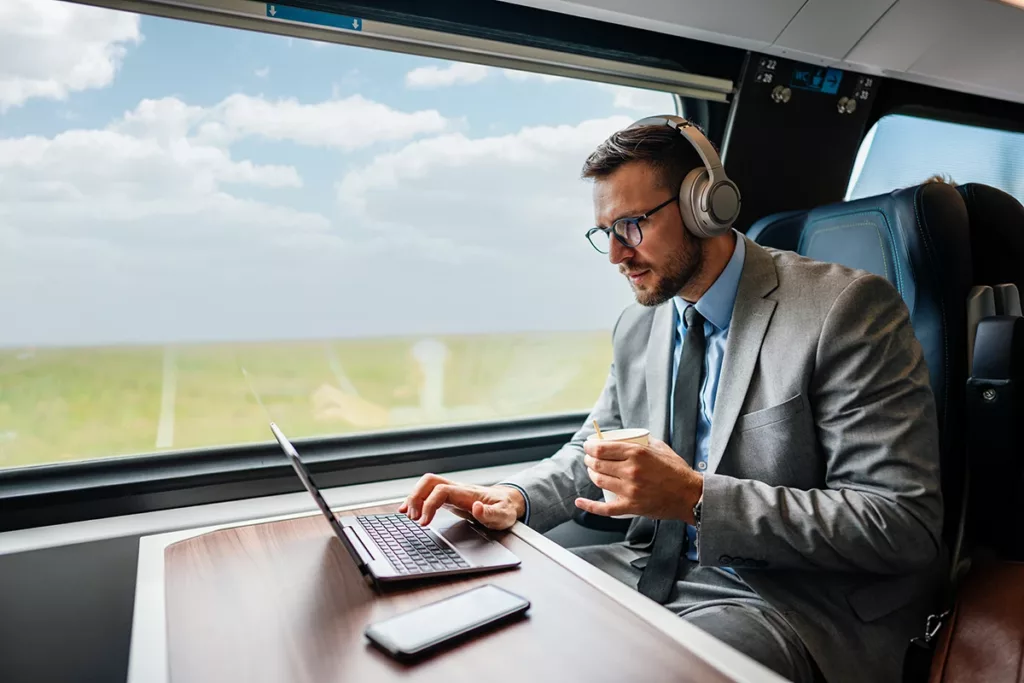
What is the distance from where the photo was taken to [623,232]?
5.70ft

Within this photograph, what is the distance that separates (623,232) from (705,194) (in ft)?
0.71

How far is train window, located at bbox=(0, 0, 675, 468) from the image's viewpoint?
1799 millimetres

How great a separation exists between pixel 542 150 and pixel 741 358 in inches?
46.7

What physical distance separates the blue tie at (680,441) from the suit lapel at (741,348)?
10 centimetres

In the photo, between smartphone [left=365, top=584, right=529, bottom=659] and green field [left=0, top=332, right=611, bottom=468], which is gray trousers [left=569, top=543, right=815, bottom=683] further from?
green field [left=0, top=332, right=611, bottom=468]

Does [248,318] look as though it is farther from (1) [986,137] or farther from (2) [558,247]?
(1) [986,137]

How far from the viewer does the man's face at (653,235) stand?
170cm

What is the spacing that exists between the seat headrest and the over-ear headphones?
64cm

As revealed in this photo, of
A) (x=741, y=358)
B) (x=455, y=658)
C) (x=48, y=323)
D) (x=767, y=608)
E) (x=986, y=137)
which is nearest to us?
(x=455, y=658)

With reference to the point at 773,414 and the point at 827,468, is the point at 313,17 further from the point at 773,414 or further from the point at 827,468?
the point at 827,468

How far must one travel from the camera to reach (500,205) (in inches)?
95.5

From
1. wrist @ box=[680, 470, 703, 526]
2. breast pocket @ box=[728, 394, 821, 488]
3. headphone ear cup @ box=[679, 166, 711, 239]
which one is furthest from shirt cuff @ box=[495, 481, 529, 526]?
headphone ear cup @ box=[679, 166, 711, 239]

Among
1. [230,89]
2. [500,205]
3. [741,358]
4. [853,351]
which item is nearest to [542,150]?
[500,205]

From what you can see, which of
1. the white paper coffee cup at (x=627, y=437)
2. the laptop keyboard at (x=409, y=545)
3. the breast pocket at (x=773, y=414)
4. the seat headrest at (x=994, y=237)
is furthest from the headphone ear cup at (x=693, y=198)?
the laptop keyboard at (x=409, y=545)
